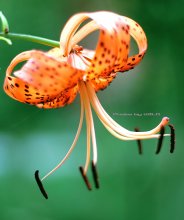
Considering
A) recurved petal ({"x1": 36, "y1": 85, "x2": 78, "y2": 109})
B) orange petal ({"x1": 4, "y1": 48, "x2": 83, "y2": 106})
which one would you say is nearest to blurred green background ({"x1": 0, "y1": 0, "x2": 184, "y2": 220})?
recurved petal ({"x1": 36, "y1": 85, "x2": 78, "y2": 109})

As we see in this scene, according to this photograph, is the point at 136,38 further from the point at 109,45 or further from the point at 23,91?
the point at 23,91

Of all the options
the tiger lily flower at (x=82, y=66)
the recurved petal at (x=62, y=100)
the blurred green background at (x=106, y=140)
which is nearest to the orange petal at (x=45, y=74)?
the tiger lily flower at (x=82, y=66)

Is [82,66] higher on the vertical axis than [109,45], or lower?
lower

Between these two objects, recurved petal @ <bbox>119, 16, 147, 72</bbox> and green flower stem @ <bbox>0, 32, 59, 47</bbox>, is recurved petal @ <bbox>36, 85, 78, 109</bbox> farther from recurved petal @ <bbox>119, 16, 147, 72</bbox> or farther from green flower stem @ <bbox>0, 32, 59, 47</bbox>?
green flower stem @ <bbox>0, 32, 59, 47</bbox>

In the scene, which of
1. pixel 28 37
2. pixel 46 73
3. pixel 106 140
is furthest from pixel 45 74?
pixel 106 140

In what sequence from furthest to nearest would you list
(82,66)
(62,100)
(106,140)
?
1. (106,140)
2. (62,100)
3. (82,66)

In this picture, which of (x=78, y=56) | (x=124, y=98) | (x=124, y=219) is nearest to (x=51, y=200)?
(x=124, y=219)
